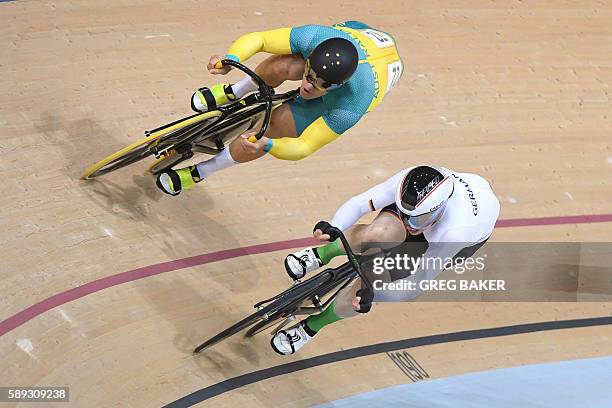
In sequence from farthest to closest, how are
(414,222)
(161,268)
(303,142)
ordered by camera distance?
(161,268) → (303,142) → (414,222)

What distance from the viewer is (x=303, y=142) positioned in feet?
12.5

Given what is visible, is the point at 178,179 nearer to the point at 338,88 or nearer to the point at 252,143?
the point at 252,143

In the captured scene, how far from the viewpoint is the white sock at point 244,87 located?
13.6 ft

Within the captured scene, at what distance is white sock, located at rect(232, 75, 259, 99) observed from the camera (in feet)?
13.6

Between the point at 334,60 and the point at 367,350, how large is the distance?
65.8 inches

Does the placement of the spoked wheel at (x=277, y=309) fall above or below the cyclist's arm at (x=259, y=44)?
below

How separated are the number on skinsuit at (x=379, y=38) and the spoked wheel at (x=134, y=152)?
793mm

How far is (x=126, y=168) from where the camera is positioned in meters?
4.78

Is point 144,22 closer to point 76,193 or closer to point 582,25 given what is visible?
point 76,193

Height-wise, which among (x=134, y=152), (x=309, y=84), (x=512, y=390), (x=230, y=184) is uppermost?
(x=309, y=84)

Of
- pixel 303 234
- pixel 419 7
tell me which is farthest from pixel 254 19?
pixel 303 234

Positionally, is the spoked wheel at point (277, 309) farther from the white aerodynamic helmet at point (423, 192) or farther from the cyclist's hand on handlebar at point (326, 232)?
the white aerodynamic helmet at point (423, 192)

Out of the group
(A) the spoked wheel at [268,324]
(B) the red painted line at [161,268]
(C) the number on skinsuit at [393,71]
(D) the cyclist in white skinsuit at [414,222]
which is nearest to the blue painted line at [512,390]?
(A) the spoked wheel at [268,324]

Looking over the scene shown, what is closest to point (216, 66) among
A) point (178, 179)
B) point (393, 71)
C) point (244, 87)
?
point (244, 87)
